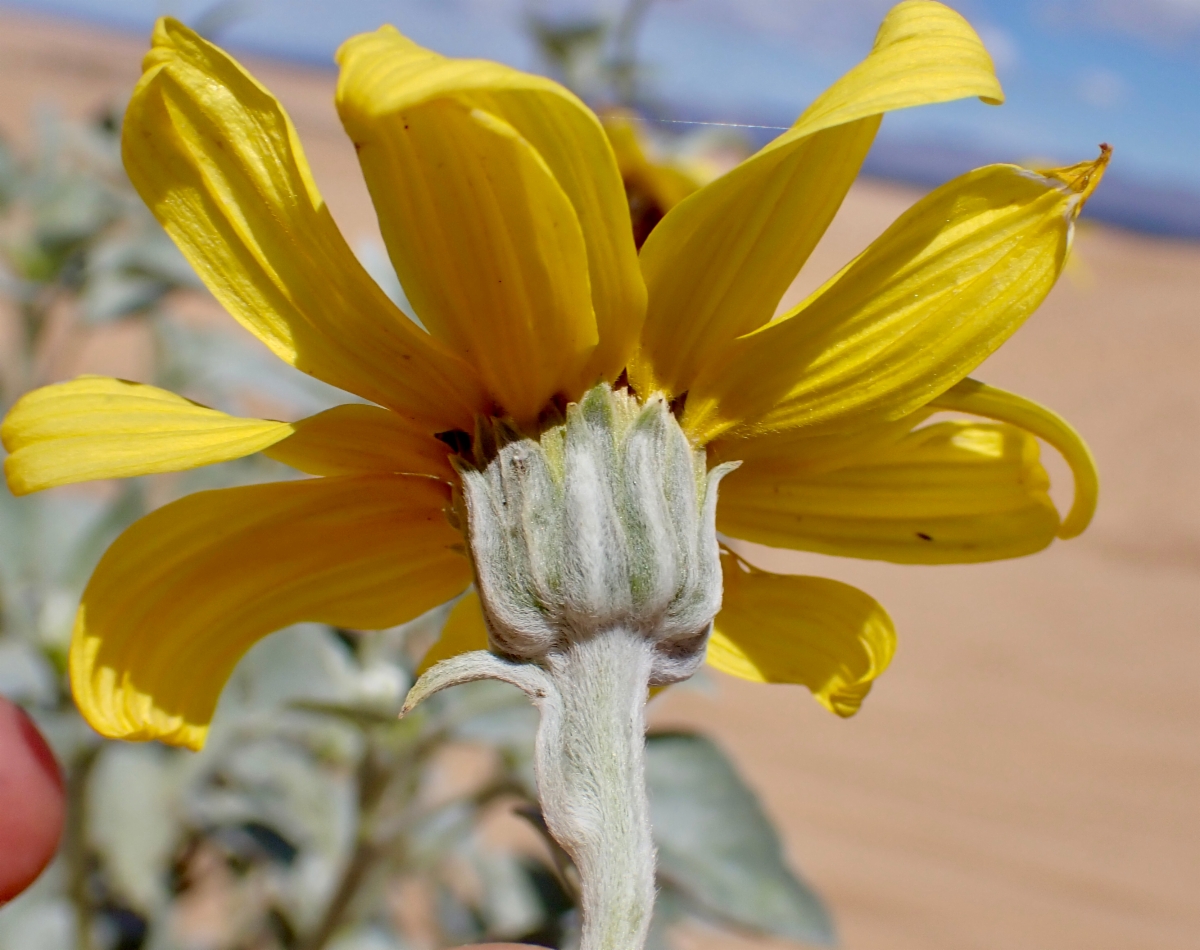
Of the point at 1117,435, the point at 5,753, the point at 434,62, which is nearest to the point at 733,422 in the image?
the point at 434,62

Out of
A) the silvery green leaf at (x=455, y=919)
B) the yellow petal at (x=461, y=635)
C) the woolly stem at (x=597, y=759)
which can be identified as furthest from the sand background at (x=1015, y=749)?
the woolly stem at (x=597, y=759)

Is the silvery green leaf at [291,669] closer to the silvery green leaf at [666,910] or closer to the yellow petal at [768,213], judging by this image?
the silvery green leaf at [666,910]

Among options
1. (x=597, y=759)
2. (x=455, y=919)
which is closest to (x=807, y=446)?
(x=597, y=759)

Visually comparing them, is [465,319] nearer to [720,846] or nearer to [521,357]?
[521,357]

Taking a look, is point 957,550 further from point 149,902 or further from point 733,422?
point 149,902

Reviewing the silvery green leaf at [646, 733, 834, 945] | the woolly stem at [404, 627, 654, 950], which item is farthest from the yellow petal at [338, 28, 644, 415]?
the silvery green leaf at [646, 733, 834, 945]

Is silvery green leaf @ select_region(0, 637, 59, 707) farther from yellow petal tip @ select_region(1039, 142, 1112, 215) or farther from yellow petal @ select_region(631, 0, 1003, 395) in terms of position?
yellow petal tip @ select_region(1039, 142, 1112, 215)
